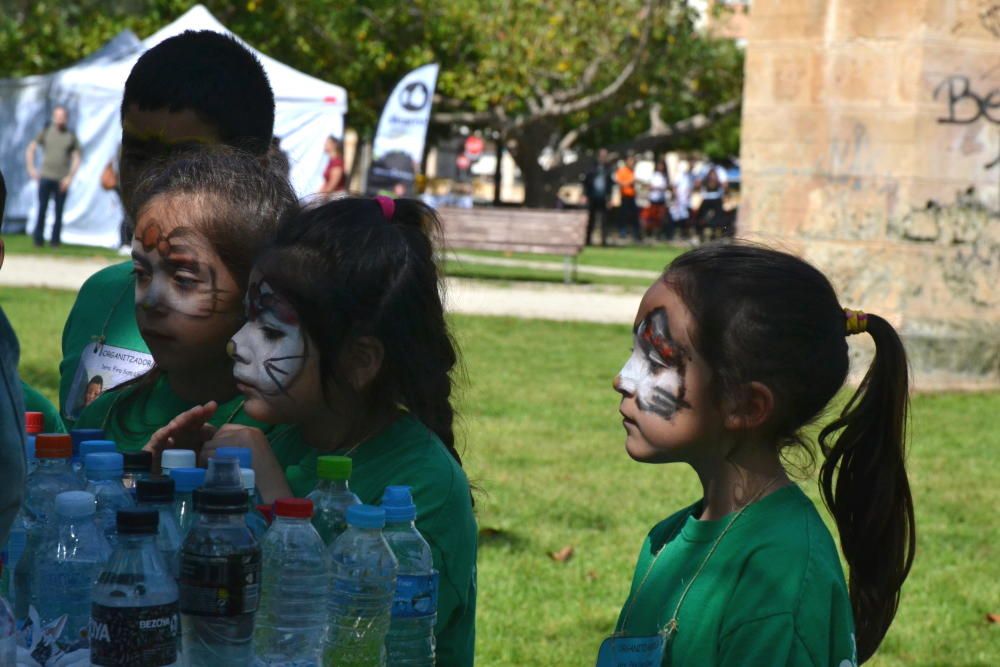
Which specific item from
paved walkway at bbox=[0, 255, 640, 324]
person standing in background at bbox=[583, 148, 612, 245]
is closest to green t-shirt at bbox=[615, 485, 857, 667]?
paved walkway at bbox=[0, 255, 640, 324]

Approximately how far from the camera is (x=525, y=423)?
9.48m

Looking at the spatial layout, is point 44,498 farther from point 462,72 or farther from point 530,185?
point 530,185

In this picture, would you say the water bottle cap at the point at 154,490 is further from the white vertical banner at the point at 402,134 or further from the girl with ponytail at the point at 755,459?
the white vertical banner at the point at 402,134

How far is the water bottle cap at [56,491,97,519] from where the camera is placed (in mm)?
2320

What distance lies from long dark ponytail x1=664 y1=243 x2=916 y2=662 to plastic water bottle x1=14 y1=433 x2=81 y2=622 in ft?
3.91

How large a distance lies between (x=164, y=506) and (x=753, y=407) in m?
1.15

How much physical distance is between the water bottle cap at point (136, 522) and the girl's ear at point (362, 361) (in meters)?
0.80

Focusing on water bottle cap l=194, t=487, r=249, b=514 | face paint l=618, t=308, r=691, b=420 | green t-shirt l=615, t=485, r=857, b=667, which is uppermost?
face paint l=618, t=308, r=691, b=420

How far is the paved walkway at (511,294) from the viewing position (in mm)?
16078

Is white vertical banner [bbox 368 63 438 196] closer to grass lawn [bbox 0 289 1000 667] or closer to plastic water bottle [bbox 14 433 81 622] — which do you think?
grass lawn [bbox 0 289 1000 667]

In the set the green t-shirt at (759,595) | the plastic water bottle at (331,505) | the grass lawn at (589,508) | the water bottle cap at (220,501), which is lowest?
the grass lawn at (589,508)

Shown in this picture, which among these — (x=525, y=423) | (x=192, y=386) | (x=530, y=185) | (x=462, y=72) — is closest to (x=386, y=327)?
(x=192, y=386)

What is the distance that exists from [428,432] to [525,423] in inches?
258

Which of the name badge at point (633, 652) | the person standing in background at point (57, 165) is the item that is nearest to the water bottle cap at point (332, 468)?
the name badge at point (633, 652)
